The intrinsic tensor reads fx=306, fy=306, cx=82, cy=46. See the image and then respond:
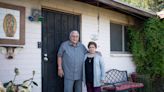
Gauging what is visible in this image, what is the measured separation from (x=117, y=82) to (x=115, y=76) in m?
0.19

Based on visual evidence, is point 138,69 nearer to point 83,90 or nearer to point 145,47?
point 145,47

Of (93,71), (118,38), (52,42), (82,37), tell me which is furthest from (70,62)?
(118,38)

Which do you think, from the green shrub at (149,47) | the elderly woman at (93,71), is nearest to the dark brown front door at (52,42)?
the elderly woman at (93,71)

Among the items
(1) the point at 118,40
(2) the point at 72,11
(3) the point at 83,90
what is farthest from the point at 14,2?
(1) the point at 118,40

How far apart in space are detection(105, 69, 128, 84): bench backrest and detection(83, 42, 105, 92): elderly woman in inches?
83.7

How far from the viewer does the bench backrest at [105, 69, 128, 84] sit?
29.9 feet

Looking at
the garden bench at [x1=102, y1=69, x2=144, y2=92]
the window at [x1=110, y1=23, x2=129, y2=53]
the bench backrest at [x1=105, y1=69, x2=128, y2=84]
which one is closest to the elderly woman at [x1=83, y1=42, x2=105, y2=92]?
the garden bench at [x1=102, y1=69, x2=144, y2=92]

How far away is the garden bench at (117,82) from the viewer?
8188mm

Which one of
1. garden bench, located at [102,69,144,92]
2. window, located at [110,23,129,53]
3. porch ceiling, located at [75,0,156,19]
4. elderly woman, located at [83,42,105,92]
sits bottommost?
garden bench, located at [102,69,144,92]

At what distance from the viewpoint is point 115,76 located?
943 centimetres

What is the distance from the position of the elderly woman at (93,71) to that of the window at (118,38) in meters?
2.90

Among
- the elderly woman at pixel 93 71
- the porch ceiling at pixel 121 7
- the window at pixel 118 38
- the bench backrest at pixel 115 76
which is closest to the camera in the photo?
the elderly woman at pixel 93 71

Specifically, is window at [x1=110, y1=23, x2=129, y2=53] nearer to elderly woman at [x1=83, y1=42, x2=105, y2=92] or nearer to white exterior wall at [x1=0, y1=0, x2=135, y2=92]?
white exterior wall at [x1=0, y1=0, x2=135, y2=92]

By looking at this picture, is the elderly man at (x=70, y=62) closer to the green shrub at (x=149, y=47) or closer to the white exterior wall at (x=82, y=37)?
the white exterior wall at (x=82, y=37)
